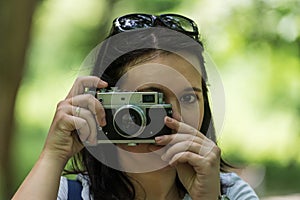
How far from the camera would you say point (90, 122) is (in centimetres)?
118

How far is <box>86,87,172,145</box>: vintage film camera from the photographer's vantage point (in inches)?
45.6

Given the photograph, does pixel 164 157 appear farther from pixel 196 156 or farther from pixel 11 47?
pixel 11 47

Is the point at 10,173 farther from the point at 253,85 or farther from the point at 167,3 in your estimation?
the point at 253,85

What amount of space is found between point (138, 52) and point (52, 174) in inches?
11.0

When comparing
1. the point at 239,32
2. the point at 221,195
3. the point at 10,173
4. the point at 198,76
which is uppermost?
the point at 239,32

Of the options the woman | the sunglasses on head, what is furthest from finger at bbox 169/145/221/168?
the sunglasses on head

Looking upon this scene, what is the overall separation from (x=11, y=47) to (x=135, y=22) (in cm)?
178

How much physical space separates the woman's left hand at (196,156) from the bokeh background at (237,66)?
2.60 metres

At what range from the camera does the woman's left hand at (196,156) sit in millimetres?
1171

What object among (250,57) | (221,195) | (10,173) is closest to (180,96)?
(221,195)

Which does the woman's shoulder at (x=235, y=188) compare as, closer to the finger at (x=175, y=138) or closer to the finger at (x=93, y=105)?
the finger at (x=175, y=138)

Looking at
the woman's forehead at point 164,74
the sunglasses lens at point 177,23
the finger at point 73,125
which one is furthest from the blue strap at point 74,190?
the sunglasses lens at point 177,23

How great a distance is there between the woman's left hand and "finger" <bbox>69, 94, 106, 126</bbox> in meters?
0.11

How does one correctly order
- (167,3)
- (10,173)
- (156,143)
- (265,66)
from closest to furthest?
(156,143) → (10,173) → (167,3) → (265,66)
